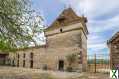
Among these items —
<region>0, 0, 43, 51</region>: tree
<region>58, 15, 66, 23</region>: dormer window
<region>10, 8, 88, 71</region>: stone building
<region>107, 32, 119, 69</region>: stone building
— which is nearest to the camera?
<region>0, 0, 43, 51</region>: tree

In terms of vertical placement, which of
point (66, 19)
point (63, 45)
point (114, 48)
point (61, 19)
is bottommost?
point (114, 48)

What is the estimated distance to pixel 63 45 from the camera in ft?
131

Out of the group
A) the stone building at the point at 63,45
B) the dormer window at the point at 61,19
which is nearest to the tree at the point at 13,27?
the stone building at the point at 63,45

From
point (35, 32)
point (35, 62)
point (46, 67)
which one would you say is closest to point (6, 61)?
point (35, 62)

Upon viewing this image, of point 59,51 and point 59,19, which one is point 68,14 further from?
point 59,51

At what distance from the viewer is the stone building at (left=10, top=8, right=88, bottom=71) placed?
37031mm

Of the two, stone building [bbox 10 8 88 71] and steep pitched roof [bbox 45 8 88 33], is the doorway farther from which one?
steep pitched roof [bbox 45 8 88 33]

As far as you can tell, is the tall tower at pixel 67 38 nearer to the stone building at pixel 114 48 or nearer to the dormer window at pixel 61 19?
the dormer window at pixel 61 19

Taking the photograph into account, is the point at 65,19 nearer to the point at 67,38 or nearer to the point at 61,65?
the point at 67,38

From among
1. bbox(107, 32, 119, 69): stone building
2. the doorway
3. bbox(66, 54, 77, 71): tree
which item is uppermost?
bbox(107, 32, 119, 69): stone building

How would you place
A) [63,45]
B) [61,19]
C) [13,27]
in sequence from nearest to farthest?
[13,27], [63,45], [61,19]

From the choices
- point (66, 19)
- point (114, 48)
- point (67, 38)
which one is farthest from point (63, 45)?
point (114, 48)

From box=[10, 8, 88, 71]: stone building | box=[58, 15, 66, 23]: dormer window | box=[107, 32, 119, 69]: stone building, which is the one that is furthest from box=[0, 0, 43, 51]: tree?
box=[58, 15, 66, 23]: dormer window

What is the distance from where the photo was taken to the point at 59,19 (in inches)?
1672
